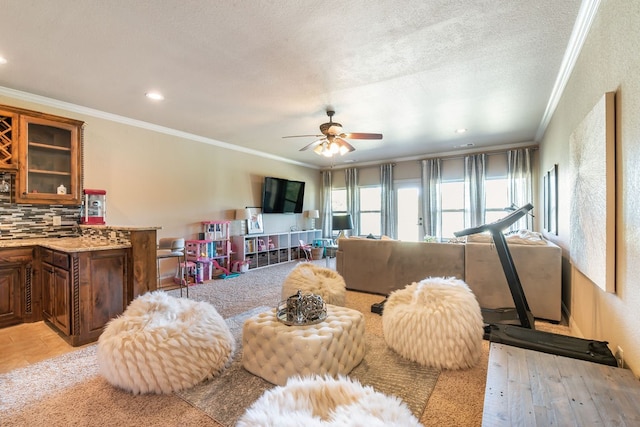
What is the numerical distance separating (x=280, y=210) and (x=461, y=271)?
433cm

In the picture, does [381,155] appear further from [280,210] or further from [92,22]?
[92,22]

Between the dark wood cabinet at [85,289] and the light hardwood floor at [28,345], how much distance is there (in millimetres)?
86

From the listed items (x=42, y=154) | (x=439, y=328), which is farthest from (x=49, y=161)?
(x=439, y=328)

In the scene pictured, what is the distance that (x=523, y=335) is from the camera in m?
2.04

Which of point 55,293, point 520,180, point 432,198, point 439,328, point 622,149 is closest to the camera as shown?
point 622,149

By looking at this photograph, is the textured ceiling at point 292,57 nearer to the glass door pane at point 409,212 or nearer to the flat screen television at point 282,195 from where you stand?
the flat screen television at point 282,195

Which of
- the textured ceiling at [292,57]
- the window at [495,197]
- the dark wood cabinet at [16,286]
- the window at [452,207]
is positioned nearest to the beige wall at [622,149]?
the textured ceiling at [292,57]

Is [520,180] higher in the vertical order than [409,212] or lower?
higher

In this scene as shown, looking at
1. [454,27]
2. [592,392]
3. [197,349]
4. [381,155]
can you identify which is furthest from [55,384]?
[381,155]

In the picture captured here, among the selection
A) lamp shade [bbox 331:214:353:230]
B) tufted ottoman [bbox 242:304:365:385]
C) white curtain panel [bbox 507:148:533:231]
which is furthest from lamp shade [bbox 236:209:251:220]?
white curtain panel [bbox 507:148:533:231]

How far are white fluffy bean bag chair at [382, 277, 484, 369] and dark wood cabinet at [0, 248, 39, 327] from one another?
3737 mm

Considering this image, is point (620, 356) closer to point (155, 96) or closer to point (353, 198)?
point (155, 96)

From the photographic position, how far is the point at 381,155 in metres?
6.78

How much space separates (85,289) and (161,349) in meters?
1.29
